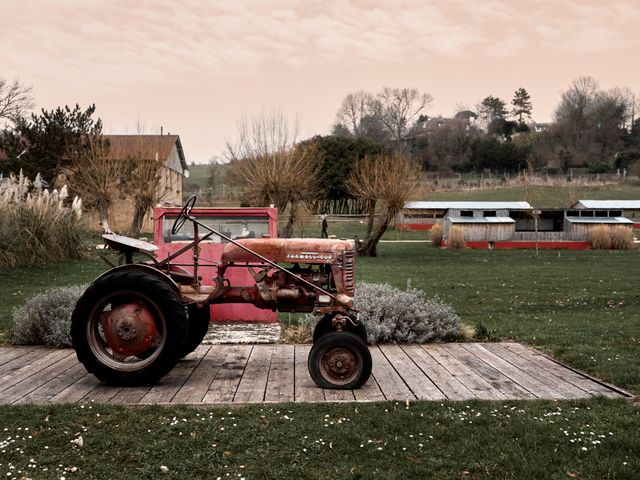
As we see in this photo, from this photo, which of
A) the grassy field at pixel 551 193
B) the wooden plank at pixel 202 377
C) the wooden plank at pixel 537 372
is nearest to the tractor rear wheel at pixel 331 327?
the wooden plank at pixel 202 377

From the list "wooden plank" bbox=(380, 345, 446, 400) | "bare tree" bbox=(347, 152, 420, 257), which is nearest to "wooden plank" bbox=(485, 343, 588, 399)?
"wooden plank" bbox=(380, 345, 446, 400)

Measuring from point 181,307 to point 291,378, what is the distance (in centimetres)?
111

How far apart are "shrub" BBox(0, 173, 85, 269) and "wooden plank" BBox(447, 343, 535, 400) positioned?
44.7 feet

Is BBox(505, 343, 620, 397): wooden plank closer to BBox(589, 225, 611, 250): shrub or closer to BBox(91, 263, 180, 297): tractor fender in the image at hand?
BBox(91, 263, 180, 297): tractor fender

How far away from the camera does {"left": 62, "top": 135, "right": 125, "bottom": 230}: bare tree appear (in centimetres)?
2855

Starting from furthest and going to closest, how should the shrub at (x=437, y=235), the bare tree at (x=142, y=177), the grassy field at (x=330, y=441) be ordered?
the shrub at (x=437, y=235) < the bare tree at (x=142, y=177) < the grassy field at (x=330, y=441)

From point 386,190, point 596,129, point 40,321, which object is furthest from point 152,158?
point 596,129

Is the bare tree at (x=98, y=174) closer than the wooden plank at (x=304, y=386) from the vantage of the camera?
No

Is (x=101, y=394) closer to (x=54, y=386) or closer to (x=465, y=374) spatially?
(x=54, y=386)

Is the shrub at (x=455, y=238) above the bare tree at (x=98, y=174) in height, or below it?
below

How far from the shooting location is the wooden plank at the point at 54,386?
4.93 m

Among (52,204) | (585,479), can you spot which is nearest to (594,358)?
(585,479)

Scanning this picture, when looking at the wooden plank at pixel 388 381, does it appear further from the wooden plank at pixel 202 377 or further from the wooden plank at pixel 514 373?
the wooden plank at pixel 202 377

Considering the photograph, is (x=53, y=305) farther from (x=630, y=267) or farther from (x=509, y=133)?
(x=509, y=133)
